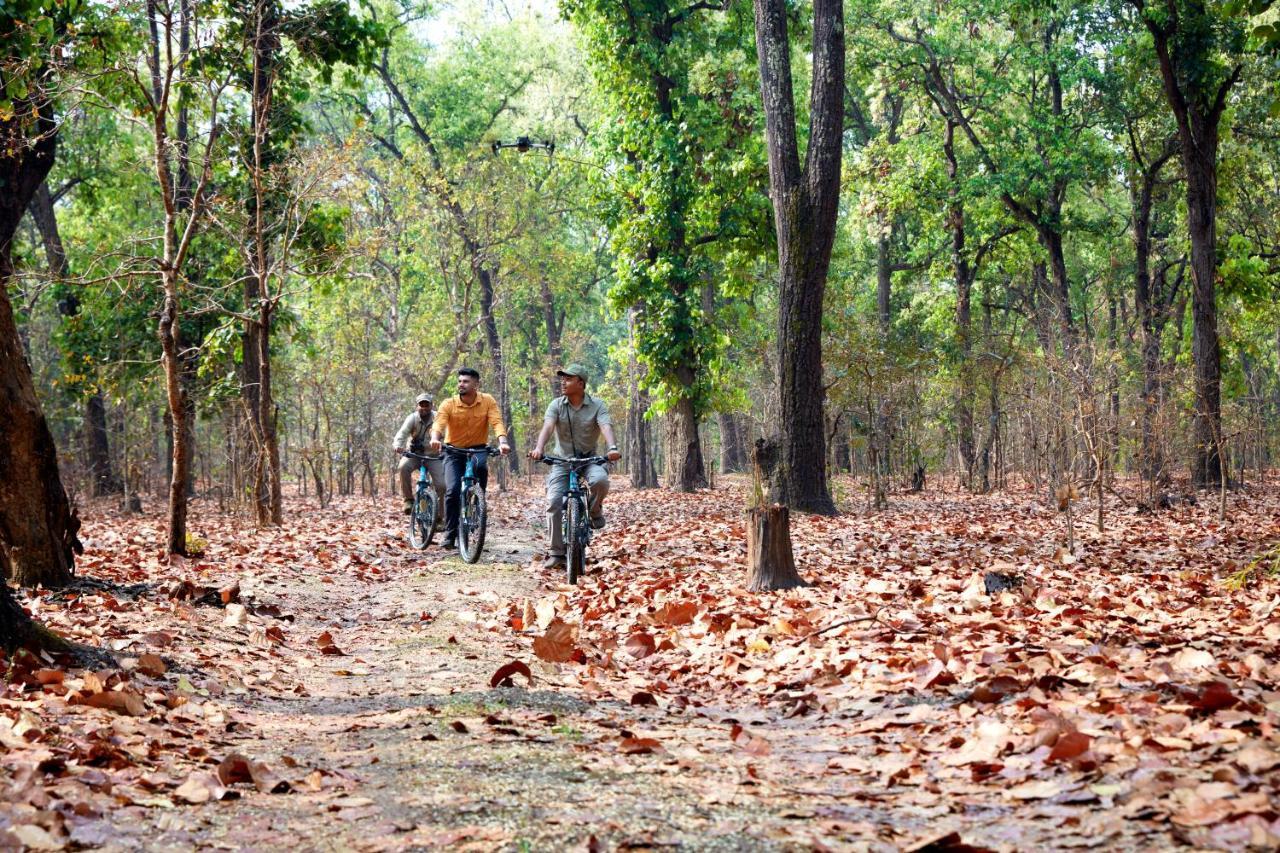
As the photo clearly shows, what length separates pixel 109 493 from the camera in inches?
1021

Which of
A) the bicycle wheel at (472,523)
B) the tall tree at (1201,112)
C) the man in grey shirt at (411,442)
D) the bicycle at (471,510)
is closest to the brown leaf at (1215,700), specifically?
the bicycle at (471,510)

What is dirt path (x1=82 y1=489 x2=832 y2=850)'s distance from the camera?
370 centimetres

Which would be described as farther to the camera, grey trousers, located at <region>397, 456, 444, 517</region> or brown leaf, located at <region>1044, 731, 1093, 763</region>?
grey trousers, located at <region>397, 456, 444, 517</region>

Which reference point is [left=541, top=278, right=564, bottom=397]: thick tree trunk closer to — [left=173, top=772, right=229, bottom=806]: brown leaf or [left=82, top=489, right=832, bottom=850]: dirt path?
[left=82, top=489, right=832, bottom=850]: dirt path

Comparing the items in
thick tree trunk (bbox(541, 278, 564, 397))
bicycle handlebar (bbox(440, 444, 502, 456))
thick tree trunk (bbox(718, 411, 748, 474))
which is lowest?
bicycle handlebar (bbox(440, 444, 502, 456))

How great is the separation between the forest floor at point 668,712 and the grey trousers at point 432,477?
3412 mm

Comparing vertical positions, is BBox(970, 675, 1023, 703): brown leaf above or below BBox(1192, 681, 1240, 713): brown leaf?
below

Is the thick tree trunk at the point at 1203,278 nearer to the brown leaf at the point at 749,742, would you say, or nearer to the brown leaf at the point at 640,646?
the brown leaf at the point at 640,646

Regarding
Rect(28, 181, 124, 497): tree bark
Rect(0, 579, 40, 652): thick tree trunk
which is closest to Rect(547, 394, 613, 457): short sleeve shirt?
Rect(0, 579, 40, 652): thick tree trunk

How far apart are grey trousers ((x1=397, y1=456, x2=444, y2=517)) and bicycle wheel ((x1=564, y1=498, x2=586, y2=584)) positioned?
8.98 feet

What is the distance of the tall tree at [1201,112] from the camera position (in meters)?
18.9

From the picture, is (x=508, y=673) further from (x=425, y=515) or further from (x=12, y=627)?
(x=425, y=515)

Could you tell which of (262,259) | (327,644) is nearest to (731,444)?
(262,259)

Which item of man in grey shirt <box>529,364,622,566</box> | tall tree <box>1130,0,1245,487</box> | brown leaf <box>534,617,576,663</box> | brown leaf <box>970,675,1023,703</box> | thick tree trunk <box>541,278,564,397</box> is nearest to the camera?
brown leaf <box>970,675,1023,703</box>
